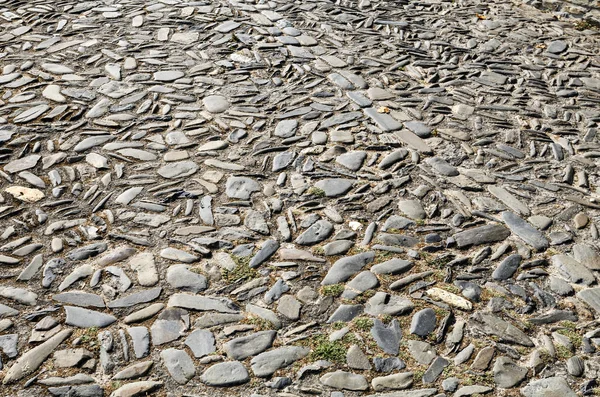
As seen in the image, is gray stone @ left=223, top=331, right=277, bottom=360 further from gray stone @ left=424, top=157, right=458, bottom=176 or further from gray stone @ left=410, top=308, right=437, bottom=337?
gray stone @ left=424, top=157, right=458, bottom=176

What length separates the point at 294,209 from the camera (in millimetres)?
4914

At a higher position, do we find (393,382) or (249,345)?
(249,345)

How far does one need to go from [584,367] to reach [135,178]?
134 inches

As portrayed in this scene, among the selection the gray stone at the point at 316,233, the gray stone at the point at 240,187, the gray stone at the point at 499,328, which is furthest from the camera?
the gray stone at the point at 240,187

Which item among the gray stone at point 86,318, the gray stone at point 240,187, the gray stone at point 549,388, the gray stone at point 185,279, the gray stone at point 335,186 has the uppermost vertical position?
the gray stone at point 86,318

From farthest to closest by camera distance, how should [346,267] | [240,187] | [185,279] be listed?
[240,187]
[346,267]
[185,279]

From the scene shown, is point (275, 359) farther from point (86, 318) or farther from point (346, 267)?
point (86, 318)

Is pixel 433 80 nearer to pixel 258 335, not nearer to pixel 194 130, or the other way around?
pixel 194 130

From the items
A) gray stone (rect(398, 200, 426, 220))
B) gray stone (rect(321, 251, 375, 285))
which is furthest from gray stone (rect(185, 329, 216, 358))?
gray stone (rect(398, 200, 426, 220))

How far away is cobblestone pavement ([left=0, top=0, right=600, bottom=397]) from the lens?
3680 mm

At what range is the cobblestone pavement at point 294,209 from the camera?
3.68 meters

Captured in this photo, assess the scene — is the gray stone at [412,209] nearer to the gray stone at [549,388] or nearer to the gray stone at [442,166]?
the gray stone at [442,166]

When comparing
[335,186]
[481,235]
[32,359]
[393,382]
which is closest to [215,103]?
[335,186]

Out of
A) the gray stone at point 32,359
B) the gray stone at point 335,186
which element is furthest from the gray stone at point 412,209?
the gray stone at point 32,359
